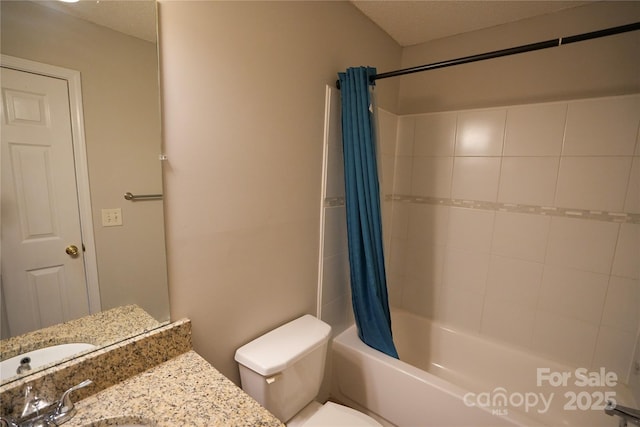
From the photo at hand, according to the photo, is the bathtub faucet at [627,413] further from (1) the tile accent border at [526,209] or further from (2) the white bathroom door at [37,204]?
(2) the white bathroom door at [37,204]

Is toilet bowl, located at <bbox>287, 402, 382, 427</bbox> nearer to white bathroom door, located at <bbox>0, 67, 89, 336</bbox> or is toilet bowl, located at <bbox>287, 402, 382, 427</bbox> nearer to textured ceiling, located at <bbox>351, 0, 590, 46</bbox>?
white bathroom door, located at <bbox>0, 67, 89, 336</bbox>

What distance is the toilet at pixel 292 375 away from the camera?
45.1 inches

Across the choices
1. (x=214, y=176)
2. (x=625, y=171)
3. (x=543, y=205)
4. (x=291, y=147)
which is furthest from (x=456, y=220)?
(x=214, y=176)

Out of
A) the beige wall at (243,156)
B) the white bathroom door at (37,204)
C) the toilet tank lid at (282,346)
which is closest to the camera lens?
the white bathroom door at (37,204)

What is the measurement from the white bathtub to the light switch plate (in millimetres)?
1333

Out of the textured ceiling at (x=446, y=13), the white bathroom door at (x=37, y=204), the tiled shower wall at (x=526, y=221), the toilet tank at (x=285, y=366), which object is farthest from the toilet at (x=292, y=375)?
the textured ceiling at (x=446, y=13)

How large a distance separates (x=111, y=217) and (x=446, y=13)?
6.37ft

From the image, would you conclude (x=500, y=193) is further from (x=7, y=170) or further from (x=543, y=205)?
(x=7, y=170)

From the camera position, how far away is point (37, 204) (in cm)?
74

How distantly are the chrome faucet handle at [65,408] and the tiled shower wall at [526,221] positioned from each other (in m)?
1.91

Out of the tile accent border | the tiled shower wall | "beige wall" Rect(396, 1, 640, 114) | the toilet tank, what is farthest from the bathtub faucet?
"beige wall" Rect(396, 1, 640, 114)

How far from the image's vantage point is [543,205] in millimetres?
1679

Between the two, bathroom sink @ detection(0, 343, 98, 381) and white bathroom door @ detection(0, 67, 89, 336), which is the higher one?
white bathroom door @ detection(0, 67, 89, 336)

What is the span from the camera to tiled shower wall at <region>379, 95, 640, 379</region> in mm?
1504
